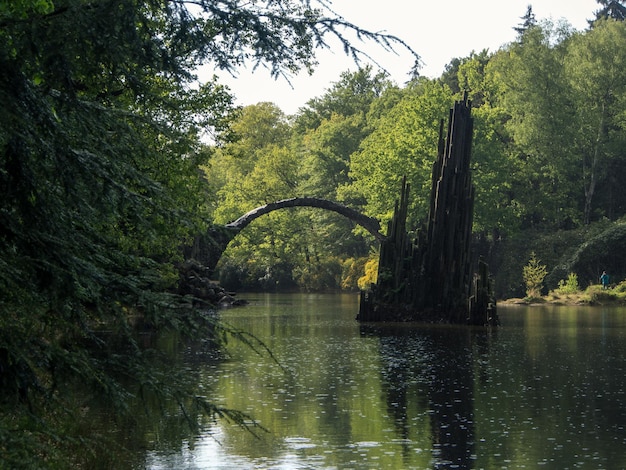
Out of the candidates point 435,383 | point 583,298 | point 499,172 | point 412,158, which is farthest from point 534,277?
point 435,383

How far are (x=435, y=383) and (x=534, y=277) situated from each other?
117 ft

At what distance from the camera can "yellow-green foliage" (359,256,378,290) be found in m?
66.6

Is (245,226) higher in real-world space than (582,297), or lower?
higher

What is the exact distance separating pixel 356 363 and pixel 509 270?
1383 inches

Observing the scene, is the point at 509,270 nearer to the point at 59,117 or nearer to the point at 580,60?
the point at 580,60

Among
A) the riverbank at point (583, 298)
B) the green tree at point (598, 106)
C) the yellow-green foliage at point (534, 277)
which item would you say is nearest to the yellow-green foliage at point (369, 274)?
the yellow-green foliage at point (534, 277)

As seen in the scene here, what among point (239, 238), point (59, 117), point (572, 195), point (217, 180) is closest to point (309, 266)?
point (239, 238)

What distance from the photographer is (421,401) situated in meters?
18.8

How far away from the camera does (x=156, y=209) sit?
301 inches

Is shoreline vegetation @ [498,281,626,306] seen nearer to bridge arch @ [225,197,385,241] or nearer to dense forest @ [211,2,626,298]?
dense forest @ [211,2,626,298]

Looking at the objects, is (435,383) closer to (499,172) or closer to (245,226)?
(245,226)

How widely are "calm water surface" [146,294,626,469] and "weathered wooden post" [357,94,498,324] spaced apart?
83.3 inches

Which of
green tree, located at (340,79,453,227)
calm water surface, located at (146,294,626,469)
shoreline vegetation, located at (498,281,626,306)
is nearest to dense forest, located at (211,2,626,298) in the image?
green tree, located at (340,79,453,227)

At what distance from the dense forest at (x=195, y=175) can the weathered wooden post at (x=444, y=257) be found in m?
6.47
